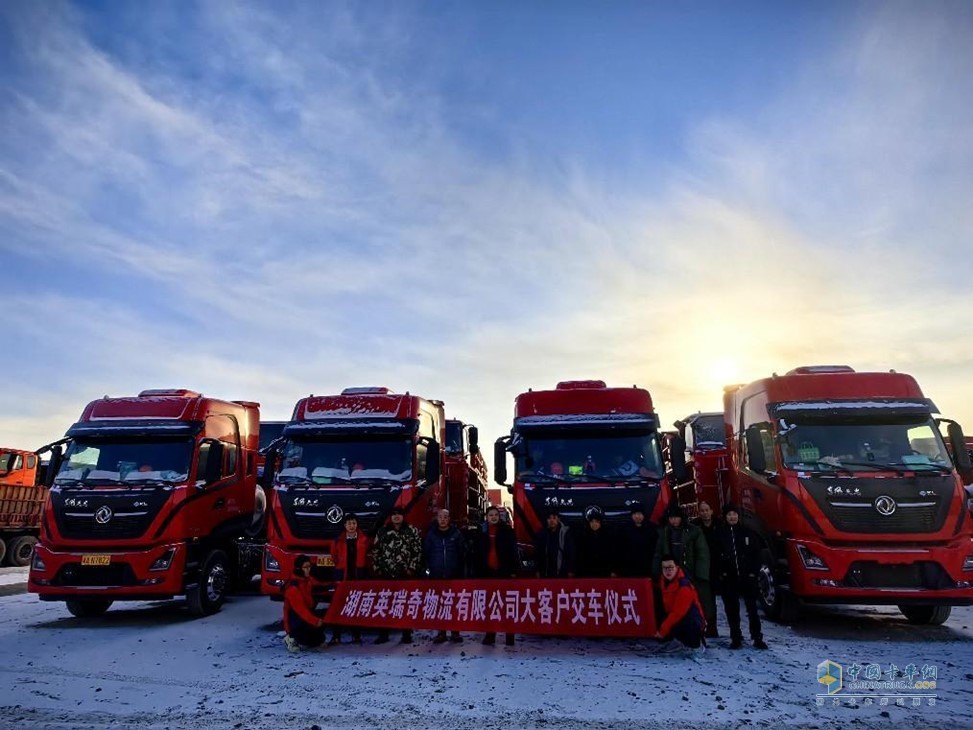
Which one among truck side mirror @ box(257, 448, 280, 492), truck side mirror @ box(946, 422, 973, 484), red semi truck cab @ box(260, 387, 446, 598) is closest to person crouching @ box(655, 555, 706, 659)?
red semi truck cab @ box(260, 387, 446, 598)

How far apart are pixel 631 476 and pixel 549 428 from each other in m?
1.55

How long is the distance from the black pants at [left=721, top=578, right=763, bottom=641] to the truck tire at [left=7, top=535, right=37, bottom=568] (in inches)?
793

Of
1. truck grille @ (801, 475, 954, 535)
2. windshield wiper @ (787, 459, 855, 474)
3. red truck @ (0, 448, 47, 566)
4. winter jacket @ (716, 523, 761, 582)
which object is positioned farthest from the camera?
red truck @ (0, 448, 47, 566)

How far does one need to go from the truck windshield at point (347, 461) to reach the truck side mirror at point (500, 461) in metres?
1.45

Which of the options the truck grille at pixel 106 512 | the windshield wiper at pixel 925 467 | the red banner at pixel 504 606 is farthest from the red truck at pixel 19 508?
the windshield wiper at pixel 925 467

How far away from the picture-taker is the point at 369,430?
1023 cm

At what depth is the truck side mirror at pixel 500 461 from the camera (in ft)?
34.0

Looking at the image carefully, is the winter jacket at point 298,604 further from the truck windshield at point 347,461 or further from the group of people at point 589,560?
the truck windshield at point 347,461

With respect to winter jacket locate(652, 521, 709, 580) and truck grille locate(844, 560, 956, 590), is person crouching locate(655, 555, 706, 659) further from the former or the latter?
truck grille locate(844, 560, 956, 590)

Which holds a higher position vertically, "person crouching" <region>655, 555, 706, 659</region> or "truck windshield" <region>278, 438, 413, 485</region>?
"truck windshield" <region>278, 438, 413, 485</region>

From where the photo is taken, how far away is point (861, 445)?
894 cm

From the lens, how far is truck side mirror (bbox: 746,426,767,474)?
31.1 feet

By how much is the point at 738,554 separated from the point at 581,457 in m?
2.90

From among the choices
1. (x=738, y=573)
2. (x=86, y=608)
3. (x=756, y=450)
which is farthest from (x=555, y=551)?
(x=86, y=608)
